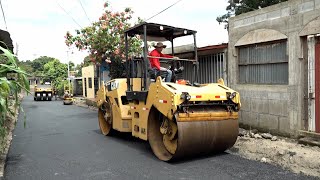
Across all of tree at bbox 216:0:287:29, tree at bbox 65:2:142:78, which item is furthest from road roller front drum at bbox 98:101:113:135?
tree at bbox 216:0:287:29

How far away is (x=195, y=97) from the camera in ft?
22.2

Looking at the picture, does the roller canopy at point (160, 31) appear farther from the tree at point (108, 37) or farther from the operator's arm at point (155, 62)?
the tree at point (108, 37)

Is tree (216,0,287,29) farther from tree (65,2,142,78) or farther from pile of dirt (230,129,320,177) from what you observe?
pile of dirt (230,129,320,177)

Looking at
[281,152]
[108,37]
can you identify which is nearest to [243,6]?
[108,37]

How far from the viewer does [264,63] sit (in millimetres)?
9477

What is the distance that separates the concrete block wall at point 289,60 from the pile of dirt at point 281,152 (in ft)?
1.73

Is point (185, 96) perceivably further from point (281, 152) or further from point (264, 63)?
point (264, 63)

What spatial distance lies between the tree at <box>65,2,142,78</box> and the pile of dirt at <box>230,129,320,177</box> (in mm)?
10949

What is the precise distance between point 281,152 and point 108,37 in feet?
42.0

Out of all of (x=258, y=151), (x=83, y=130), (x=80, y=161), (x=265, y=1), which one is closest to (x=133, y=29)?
(x=80, y=161)

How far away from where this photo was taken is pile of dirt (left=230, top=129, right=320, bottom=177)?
6.32 m

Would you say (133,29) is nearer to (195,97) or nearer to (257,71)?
(195,97)

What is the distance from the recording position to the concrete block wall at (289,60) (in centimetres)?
817

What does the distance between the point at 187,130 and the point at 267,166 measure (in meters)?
1.52
